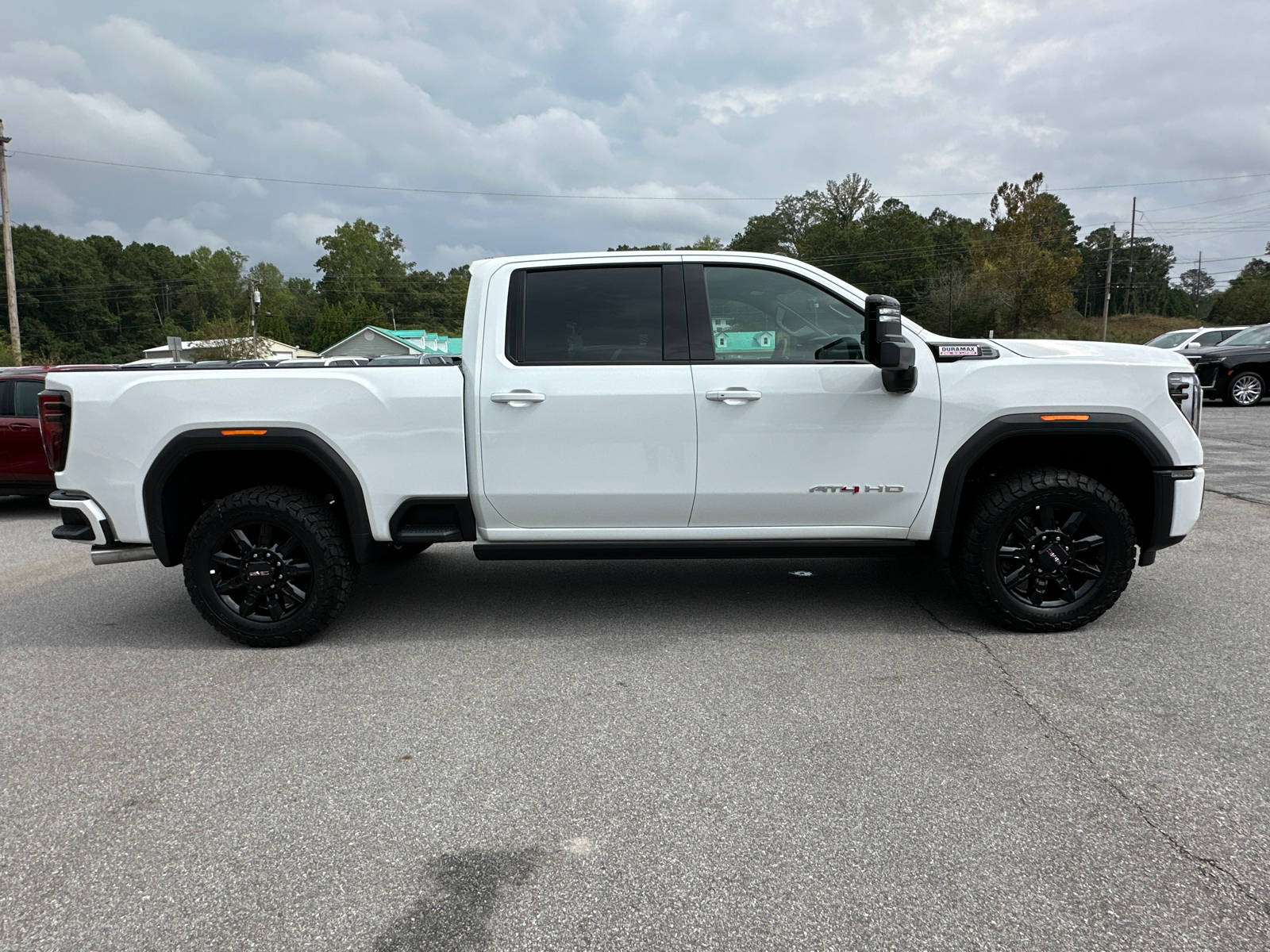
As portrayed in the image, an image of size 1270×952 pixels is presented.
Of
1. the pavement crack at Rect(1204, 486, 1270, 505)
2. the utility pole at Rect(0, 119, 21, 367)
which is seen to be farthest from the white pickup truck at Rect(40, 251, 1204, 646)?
the utility pole at Rect(0, 119, 21, 367)

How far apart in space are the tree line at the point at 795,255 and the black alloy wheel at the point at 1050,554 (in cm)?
4886

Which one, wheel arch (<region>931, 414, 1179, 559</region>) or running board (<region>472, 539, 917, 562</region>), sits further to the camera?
running board (<region>472, 539, 917, 562</region>)

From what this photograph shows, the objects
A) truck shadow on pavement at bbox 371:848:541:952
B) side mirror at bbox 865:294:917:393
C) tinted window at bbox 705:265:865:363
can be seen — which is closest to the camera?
truck shadow on pavement at bbox 371:848:541:952

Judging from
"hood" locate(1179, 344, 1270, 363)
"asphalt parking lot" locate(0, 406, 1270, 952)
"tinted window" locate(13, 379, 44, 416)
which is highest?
"hood" locate(1179, 344, 1270, 363)

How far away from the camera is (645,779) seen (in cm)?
308

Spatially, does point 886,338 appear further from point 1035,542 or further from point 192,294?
point 192,294

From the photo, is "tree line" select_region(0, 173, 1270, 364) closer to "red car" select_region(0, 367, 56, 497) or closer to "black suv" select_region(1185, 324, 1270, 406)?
"black suv" select_region(1185, 324, 1270, 406)

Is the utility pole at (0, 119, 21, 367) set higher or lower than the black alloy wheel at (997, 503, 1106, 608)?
higher

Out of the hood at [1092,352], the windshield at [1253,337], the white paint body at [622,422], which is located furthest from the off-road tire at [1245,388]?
the white paint body at [622,422]

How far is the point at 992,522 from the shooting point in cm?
442

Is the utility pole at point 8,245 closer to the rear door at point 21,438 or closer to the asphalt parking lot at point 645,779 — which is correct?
the rear door at point 21,438

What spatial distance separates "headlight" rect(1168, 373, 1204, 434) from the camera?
4.38m

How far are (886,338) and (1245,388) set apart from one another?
62.5 ft

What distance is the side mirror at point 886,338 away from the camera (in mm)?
4047
